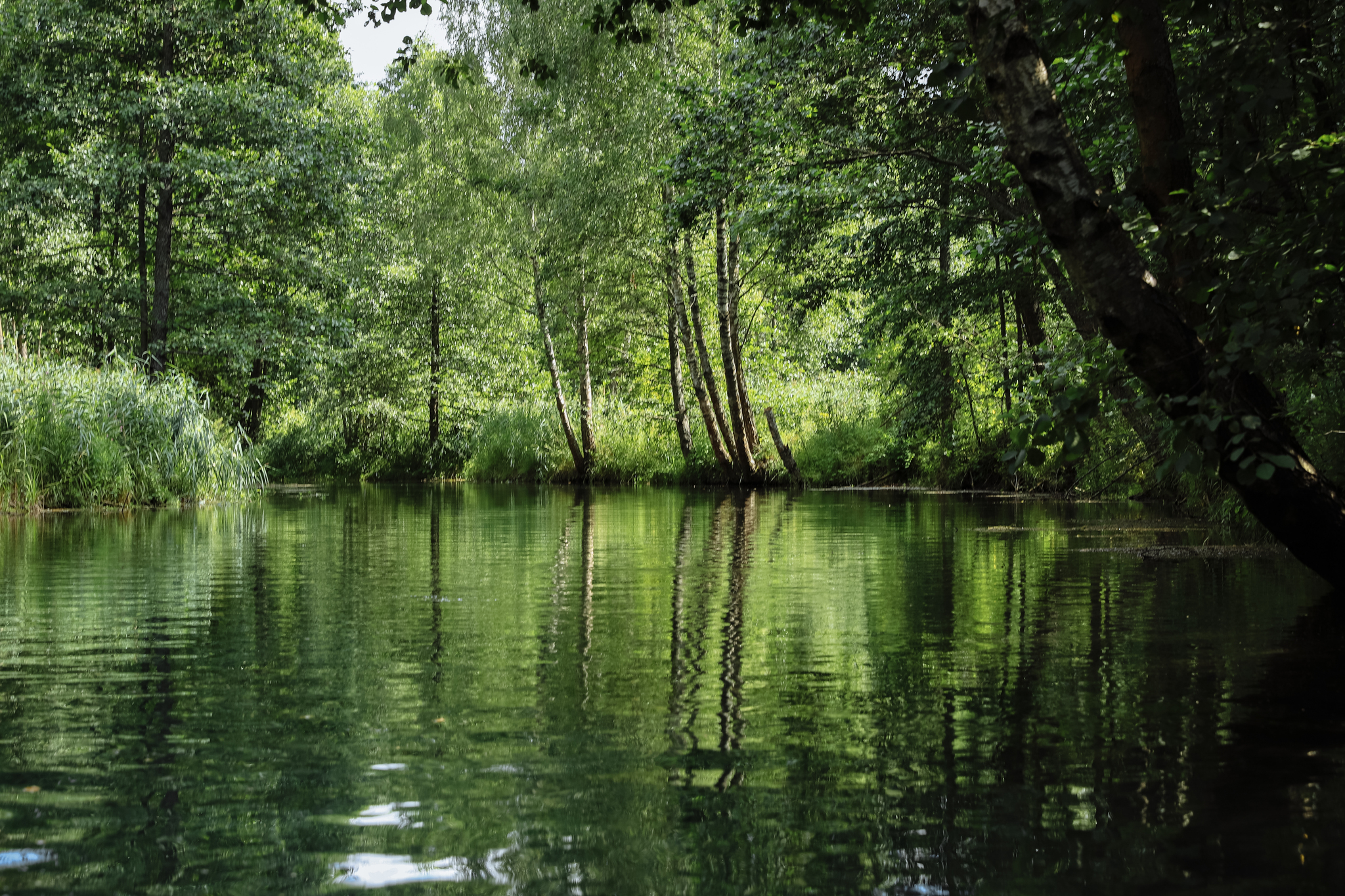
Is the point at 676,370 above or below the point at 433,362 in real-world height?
below

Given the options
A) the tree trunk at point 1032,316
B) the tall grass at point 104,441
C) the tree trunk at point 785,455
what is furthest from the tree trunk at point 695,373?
the tall grass at point 104,441

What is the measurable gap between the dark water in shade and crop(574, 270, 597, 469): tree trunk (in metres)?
21.5

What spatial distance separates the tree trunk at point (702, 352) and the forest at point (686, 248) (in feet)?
0.44

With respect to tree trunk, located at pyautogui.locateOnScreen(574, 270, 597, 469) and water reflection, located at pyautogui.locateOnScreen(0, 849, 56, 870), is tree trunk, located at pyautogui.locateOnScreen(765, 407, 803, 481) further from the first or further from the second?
water reflection, located at pyautogui.locateOnScreen(0, 849, 56, 870)

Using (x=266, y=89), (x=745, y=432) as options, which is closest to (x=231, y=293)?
(x=266, y=89)

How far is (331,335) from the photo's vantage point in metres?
A: 25.8

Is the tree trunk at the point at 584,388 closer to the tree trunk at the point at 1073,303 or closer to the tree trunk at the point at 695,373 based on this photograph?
the tree trunk at the point at 695,373

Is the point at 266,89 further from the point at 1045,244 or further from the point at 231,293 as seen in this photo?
the point at 1045,244

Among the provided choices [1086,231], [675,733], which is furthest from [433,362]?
[675,733]

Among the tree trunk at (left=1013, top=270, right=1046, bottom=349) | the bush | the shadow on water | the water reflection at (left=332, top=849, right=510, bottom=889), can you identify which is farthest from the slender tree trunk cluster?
the water reflection at (left=332, top=849, right=510, bottom=889)

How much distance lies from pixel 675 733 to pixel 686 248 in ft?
72.9

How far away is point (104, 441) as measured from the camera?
16.4 m

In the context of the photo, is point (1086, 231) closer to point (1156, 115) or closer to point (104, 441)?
point (1156, 115)

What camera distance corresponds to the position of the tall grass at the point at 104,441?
50.9ft
